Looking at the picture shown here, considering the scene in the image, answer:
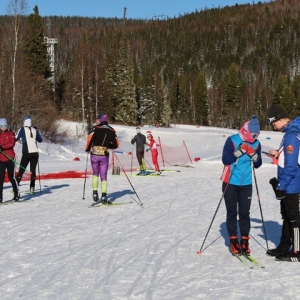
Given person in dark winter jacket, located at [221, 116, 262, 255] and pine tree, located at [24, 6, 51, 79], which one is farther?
pine tree, located at [24, 6, 51, 79]

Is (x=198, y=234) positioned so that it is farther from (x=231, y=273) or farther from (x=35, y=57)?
(x=35, y=57)

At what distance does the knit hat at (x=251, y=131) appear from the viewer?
5809mm

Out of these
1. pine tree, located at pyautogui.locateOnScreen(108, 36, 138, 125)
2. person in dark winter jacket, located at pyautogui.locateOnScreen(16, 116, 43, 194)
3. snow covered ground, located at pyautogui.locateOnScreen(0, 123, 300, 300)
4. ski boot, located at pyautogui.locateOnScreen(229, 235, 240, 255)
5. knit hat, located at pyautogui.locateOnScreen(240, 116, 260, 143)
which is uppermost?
pine tree, located at pyautogui.locateOnScreen(108, 36, 138, 125)

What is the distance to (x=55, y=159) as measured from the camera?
79.5 feet

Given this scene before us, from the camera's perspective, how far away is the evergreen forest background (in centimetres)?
3253

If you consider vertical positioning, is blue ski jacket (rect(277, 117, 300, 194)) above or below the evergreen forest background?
below

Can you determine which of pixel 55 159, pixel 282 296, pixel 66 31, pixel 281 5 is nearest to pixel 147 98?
pixel 55 159

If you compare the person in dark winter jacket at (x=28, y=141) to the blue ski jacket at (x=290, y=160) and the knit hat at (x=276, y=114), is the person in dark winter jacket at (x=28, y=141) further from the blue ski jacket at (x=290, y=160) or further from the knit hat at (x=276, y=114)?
the blue ski jacket at (x=290, y=160)

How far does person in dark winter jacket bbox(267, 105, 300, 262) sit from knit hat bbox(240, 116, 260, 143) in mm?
176

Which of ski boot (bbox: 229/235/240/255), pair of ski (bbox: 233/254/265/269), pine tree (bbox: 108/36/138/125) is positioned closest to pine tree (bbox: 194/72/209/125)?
pine tree (bbox: 108/36/138/125)

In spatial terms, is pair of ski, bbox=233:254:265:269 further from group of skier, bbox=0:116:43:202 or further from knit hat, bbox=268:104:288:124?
group of skier, bbox=0:116:43:202

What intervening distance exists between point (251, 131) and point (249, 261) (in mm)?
1535

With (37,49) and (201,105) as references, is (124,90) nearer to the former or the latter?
(37,49)

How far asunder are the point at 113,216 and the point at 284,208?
396cm
